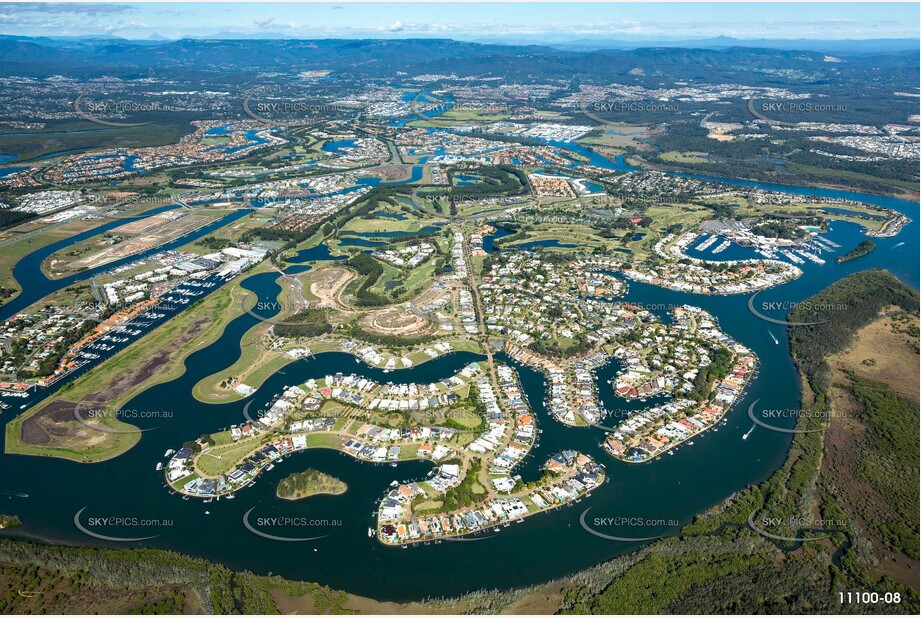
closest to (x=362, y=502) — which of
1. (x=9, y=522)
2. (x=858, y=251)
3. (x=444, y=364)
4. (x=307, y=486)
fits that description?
(x=307, y=486)

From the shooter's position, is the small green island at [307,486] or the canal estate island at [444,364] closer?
the canal estate island at [444,364]

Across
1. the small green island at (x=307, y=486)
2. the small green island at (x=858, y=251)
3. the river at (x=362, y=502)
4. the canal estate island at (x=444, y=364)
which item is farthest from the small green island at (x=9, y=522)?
the small green island at (x=858, y=251)

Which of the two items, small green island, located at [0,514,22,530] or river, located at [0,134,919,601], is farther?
small green island, located at [0,514,22,530]

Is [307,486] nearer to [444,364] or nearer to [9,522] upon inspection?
[444,364]

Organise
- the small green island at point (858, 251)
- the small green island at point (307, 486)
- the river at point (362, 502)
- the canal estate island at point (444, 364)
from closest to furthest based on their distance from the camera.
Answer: the river at point (362, 502) → the canal estate island at point (444, 364) → the small green island at point (307, 486) → the small green island at point (858, 251)

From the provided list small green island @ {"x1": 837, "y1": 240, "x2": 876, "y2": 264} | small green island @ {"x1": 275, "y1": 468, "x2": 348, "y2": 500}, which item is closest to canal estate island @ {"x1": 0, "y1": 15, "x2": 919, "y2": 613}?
small green island @ {"x1": 275, "y1": 468, "x2": 348, "y2": 500}

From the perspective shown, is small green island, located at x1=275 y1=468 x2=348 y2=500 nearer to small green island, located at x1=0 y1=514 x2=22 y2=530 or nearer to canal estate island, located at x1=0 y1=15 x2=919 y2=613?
canal estate island, located at x1=0 y1=15 x2=919 y2=613

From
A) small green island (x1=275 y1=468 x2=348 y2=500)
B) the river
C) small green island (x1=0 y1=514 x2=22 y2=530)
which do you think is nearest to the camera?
the river

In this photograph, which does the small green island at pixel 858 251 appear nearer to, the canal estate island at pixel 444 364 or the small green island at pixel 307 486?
the canal estate island at pixel 444 364
